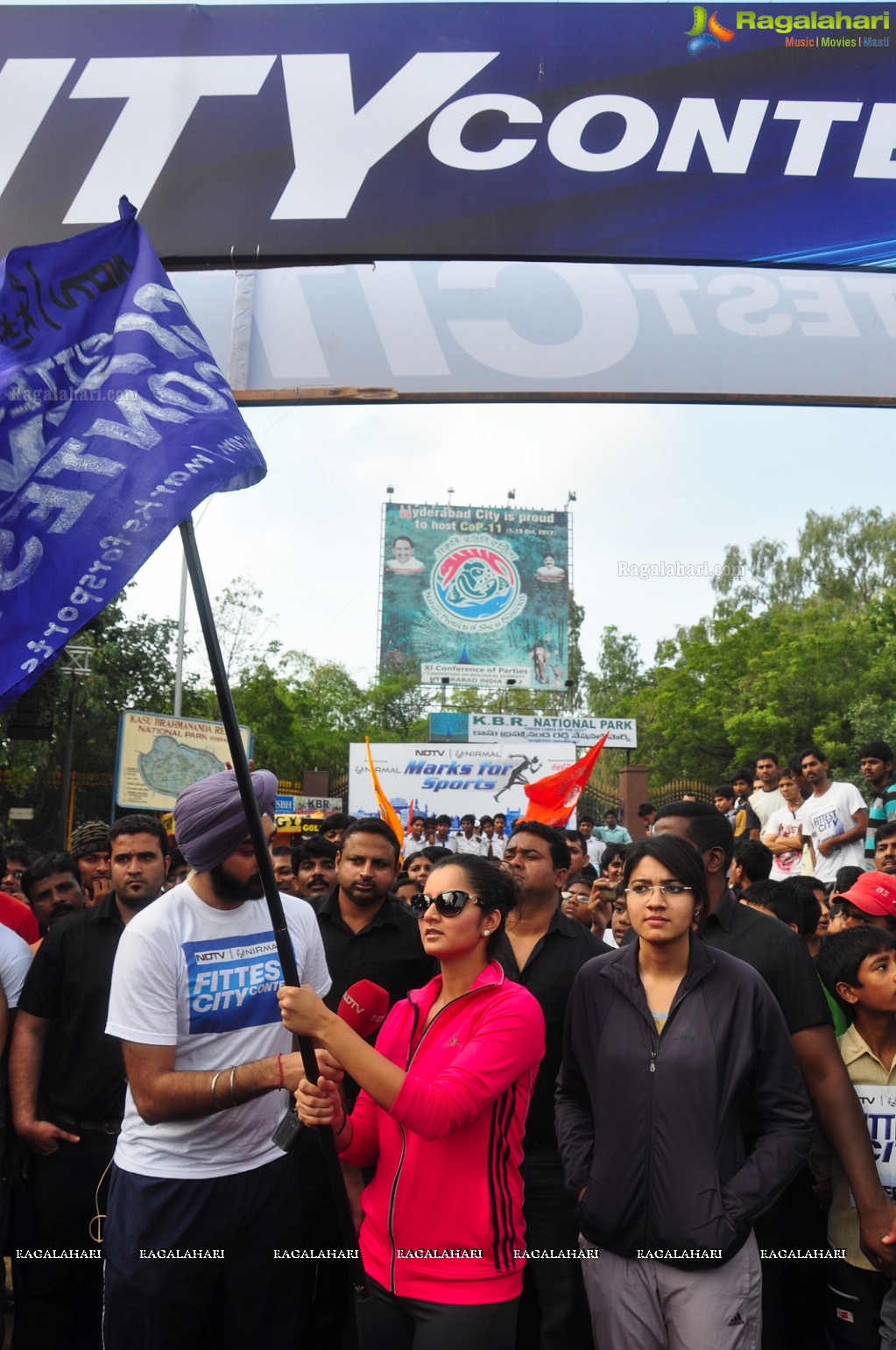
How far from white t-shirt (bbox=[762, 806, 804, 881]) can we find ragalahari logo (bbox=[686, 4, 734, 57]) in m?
5.43

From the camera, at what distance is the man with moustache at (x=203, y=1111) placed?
2.80m

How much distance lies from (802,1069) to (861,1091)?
29cm

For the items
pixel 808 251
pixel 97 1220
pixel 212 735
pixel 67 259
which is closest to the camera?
pixel 67 259

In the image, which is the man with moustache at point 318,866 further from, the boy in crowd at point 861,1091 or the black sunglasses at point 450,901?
the black sunglasses at point 450,901

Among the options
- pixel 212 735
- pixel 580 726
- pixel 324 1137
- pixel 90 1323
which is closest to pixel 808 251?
pixel 324 1137

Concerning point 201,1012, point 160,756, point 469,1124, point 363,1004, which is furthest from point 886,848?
point 160,756

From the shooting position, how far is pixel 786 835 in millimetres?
8992

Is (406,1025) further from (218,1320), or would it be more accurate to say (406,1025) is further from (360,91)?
(360,91)

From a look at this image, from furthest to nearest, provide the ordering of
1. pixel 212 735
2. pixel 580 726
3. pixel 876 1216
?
pixel 580 726, pixel 212 735, pixel 876 1216

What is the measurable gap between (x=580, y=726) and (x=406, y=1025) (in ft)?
98.8

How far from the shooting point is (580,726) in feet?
108

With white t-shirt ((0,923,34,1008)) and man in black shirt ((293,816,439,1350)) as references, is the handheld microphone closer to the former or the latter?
man in black shirt ((293,816,439,1350))

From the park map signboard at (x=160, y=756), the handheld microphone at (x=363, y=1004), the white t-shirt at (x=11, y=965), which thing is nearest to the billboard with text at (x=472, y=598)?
the park map signboard at (x=160, y=756)

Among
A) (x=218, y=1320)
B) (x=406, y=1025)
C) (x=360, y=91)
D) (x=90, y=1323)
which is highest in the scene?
(x=360, y=91)
